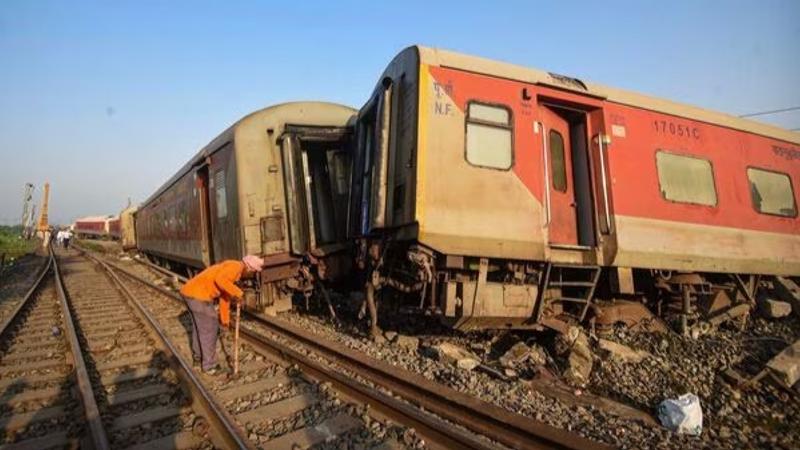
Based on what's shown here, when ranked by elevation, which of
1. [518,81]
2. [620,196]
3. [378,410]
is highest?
[518,81]

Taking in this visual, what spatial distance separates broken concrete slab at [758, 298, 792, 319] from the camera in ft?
26.7

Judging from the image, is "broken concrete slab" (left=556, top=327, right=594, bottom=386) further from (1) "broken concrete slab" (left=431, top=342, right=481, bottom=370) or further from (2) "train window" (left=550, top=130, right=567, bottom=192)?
(2) "train window" (left=550, top=130, right=567, bottom=192)

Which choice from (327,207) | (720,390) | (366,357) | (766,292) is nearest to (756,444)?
(720,390)

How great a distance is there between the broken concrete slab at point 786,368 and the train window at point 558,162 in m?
3.05

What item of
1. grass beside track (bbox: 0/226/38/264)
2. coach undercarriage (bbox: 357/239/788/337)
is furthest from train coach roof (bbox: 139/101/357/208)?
grass beside track (bbox: 0/226/38/264)

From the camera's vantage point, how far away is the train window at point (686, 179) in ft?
23.5

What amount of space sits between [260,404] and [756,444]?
4261 mm

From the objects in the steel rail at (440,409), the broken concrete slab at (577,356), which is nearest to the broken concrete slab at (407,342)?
the steel rail at (440,409)

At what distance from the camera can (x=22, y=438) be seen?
4031 mm

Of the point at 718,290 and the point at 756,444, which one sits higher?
the point at 718,290

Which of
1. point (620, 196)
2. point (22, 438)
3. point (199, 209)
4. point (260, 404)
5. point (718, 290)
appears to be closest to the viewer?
point (22, 438)

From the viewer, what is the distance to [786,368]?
5527 mm

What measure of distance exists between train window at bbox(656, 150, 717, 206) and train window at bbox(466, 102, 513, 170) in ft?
8.54

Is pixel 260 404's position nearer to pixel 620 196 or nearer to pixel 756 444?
pixel 756 444
